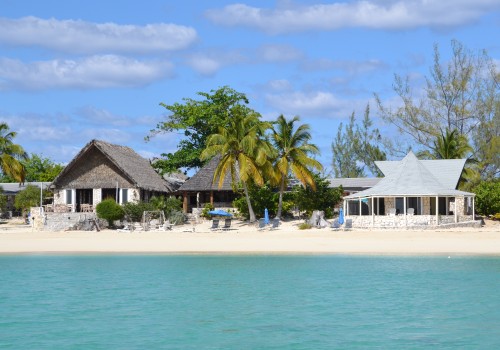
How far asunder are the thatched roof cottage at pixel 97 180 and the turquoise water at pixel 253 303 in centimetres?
1674

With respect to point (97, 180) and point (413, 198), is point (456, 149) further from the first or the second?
point (97, 180)

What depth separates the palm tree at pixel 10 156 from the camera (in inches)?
1804

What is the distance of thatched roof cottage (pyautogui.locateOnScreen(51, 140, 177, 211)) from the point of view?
153ft

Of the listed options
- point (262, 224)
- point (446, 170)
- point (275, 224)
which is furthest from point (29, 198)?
point (446, 170)

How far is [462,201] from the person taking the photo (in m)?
43.3

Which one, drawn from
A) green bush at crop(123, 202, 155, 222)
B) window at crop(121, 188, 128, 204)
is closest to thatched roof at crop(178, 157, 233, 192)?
window at crop(121, 188, 128, 204)

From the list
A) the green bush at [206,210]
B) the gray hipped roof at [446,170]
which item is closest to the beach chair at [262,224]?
the green bush at [206,210]

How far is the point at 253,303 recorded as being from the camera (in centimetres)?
2003

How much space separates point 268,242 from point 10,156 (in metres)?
19.5

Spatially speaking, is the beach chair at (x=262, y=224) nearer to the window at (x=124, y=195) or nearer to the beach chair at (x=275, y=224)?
the beach chair at (x=275, y=224)

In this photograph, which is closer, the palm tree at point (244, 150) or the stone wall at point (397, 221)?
the stone wall at point (397, 221)

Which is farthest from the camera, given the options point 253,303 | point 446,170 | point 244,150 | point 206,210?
point 206,210

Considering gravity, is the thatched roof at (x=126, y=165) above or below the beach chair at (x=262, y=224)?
above

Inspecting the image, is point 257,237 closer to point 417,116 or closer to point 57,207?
point 57,207
